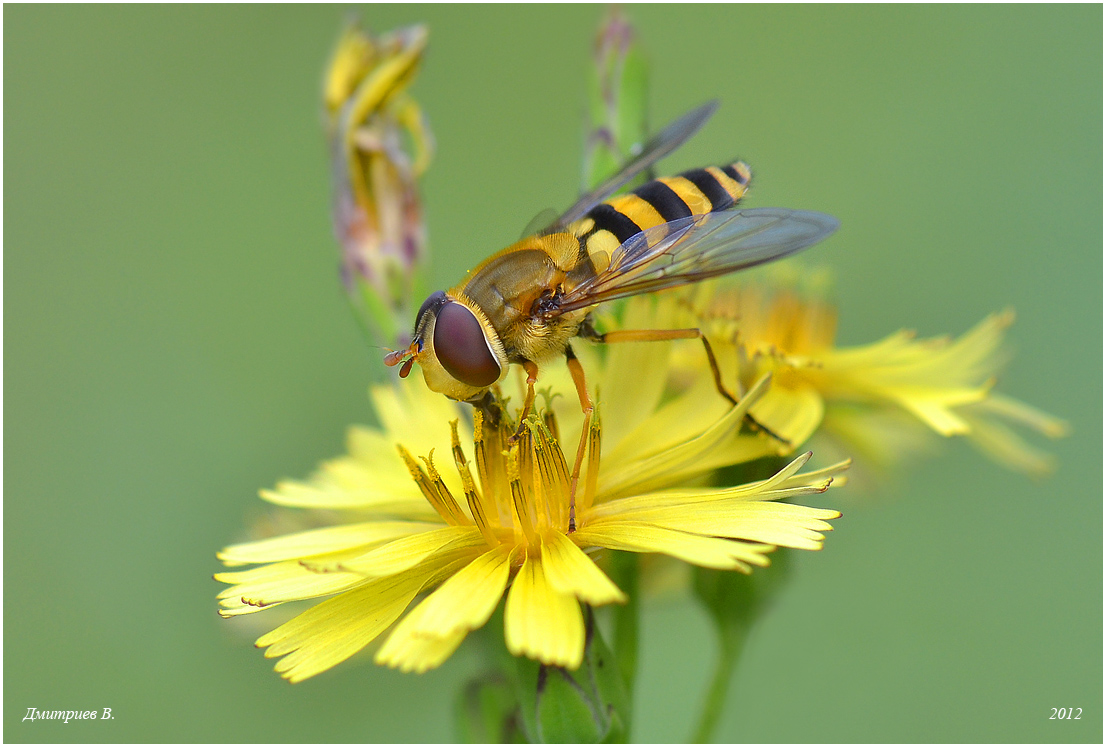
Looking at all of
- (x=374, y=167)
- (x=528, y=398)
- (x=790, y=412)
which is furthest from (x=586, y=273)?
(x=374, y=167)

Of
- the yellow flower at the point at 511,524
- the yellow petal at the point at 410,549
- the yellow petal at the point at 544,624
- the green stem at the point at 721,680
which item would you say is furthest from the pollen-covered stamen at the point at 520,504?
the green stem at the point at 721,680

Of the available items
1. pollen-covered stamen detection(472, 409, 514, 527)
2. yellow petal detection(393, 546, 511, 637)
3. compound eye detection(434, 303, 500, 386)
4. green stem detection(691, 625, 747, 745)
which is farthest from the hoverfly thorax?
green stem detection(691, 625, 747, 745)

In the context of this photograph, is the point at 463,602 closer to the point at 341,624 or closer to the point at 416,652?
the point at 416,652

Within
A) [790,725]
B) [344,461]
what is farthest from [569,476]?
[790,725]

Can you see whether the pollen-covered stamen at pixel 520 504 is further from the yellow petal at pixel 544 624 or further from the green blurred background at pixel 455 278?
the green blurred background at pixel 455 278

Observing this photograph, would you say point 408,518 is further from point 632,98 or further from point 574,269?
point 632,98
